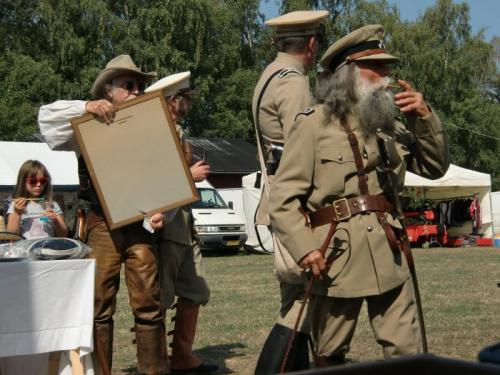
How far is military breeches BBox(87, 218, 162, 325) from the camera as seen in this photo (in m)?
5.04

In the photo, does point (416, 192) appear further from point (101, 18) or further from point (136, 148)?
point (136, 148)

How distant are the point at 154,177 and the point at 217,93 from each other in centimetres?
4598

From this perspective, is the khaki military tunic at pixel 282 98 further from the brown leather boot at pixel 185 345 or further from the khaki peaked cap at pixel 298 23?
the brown leather boot at pixel 185 345

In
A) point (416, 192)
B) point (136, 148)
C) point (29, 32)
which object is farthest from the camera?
point (29, 32)

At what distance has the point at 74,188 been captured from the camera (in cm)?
2058

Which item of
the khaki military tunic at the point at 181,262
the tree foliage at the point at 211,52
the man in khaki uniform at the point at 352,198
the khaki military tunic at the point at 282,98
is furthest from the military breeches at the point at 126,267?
the tree foliage at the point at 211,52

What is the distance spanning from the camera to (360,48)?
399 centimetres

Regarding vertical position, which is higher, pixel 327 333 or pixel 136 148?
pixel 136 148

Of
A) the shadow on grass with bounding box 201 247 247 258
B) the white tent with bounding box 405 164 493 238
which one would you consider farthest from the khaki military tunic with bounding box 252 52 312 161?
the white tent with bounding box 405 164 493 238

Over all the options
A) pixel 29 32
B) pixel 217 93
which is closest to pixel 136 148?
pixel 29 32

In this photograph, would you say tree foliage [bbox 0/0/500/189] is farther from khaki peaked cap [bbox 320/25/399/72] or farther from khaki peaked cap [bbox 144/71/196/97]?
khaki peaked cap [bbox 320/25/399/72]

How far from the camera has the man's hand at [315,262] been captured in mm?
3834

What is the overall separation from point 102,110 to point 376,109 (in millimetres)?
1535

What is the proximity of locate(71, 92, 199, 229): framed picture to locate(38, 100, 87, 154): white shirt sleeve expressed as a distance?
106 millimetres
